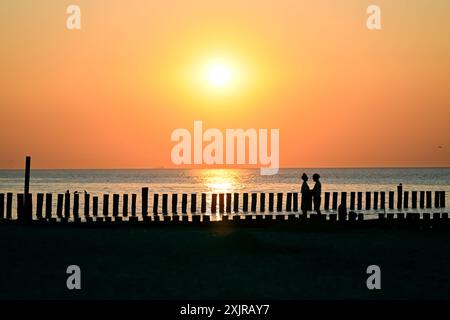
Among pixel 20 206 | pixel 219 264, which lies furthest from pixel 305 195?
pixel 219 264

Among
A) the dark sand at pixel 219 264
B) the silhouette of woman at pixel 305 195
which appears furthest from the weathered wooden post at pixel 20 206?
the silhouette of woman at pixel 305 195

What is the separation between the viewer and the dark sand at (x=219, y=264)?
13594mm

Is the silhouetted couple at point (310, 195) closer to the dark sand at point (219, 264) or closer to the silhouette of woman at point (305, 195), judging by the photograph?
the silhouette of woman at point (305, 195)

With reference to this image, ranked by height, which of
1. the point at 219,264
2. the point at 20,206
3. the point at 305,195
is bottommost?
the point at 219,264

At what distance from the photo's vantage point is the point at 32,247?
742 inches

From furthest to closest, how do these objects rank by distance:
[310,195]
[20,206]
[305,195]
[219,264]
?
[20,206]
[305,195]
[310,195]
[219,264]

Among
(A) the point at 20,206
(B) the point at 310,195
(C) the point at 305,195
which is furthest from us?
(A) the point at 20,206

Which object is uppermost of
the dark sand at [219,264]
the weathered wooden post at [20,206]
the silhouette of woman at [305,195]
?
the silhouette of woman at [305,195]

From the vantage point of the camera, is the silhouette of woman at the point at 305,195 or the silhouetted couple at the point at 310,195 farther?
the silhouette of woman at the point at 305,195

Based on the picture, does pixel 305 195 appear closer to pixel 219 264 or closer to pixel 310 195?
pixel 310 195

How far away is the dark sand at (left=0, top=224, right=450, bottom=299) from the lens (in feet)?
44.6

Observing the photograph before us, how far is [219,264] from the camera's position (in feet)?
54.0
